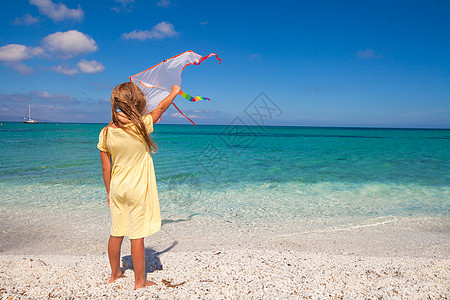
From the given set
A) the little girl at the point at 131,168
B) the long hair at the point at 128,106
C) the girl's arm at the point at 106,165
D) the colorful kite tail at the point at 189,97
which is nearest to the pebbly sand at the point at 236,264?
the little girl at the point at 131,168

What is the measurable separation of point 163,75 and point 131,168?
1283 millimetres

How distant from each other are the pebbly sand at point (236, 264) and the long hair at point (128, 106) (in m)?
1.65

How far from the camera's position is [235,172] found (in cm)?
1223

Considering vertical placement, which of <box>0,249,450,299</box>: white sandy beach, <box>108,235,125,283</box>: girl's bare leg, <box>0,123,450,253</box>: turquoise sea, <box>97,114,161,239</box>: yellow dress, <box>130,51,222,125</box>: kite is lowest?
<box>0,123,450,253</box>: turquoise sea

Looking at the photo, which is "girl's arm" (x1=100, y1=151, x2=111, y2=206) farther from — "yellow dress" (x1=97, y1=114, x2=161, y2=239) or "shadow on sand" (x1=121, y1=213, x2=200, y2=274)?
"shadow on sand" (x1=121, y1=213, x2=200, y2=274)

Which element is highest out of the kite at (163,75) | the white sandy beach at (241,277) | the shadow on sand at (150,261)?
the kite at (163,75)

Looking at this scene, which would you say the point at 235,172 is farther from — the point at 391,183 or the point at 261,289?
the point at 261,289

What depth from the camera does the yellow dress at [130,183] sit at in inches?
100

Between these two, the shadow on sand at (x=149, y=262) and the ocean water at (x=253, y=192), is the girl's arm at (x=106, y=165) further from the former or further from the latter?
the ocean water at (x=253, y=192)

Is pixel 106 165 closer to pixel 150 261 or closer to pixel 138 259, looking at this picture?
pixel 138 259

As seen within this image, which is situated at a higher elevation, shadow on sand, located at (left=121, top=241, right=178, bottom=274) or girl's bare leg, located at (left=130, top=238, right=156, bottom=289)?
girl's bare leg, located at (left=130, top=238, right=156, bottom=289)

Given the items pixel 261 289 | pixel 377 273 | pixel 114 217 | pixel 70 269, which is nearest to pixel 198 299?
pixel 261 289

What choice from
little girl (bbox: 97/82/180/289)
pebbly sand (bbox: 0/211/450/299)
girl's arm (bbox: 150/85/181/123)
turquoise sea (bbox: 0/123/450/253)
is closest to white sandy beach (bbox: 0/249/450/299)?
pebbly sand (bbox: 0/211/450/299)

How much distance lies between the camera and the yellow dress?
2545 mm
